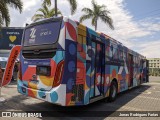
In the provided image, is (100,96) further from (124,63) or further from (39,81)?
(124,63)

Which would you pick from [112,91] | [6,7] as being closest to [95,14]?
[6,7]

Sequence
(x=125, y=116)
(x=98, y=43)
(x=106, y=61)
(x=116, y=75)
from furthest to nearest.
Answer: (x=116, y=75)
(x=106, y=61)
(x=98, y=43)
(x=125, y=116)

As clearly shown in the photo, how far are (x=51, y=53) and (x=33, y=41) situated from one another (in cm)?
119

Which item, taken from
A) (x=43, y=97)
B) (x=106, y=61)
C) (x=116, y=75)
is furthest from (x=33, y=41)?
(x=116, y=75)

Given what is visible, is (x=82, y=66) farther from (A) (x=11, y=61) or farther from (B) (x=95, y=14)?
(B) (x=95, y=14)

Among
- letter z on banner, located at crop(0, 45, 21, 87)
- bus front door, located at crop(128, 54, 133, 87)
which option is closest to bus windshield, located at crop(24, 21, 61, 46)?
letter z on banner, located at crop(0, 45, 21, 87)

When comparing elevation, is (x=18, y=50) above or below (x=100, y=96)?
above

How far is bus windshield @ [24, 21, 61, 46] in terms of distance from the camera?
702cm

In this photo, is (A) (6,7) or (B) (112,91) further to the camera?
(A) (6,7)

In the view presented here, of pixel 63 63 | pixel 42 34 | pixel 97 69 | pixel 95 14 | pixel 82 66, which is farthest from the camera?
pixel 95 14

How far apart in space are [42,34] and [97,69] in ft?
8.41

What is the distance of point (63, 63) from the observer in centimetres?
655

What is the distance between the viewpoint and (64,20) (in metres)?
6.86

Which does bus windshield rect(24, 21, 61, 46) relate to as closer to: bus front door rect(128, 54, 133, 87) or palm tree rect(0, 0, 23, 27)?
bus front door rect(128, 54, 133, 87)
